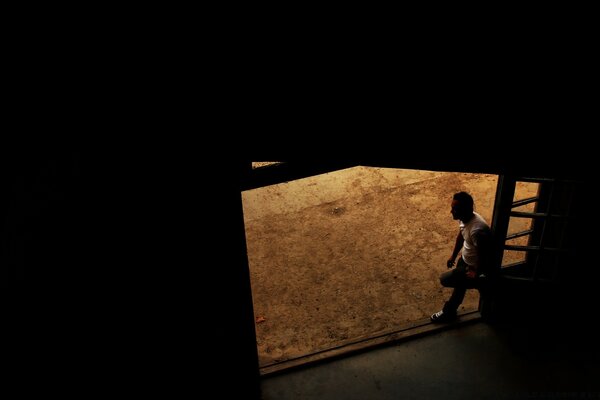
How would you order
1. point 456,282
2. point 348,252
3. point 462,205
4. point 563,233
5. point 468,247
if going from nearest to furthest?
point 563,233, point 462,205, point 468,247, point 456,282, point 348,252

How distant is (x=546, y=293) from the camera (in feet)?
17.4

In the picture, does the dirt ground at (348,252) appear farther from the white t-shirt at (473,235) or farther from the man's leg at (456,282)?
the white t-shirt at (473,235)

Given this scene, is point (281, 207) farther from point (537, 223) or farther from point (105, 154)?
point (105, 154)

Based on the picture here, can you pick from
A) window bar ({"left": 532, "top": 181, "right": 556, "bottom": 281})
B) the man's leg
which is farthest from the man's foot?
window bar ({"left": 532, "top": 181, "right": 556, "bottom": 281})

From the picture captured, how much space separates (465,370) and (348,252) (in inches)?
96.1

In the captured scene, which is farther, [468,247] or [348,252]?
[348,252]

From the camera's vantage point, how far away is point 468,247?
17.2ft

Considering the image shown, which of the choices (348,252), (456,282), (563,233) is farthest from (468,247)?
(348,252)

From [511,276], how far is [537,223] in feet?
2.10

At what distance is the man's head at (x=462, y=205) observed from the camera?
5.02 m

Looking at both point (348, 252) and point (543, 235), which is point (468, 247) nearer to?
point (543, 235)

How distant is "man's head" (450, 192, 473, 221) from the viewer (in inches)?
197

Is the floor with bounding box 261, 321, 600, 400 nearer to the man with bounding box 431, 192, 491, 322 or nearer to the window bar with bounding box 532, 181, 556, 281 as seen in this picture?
the man with bounding box 431, 192, 491, 322

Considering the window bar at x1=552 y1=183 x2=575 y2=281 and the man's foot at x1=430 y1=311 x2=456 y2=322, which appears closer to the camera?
the window bar at x1=552 y1=183 x2=575 y2=281
